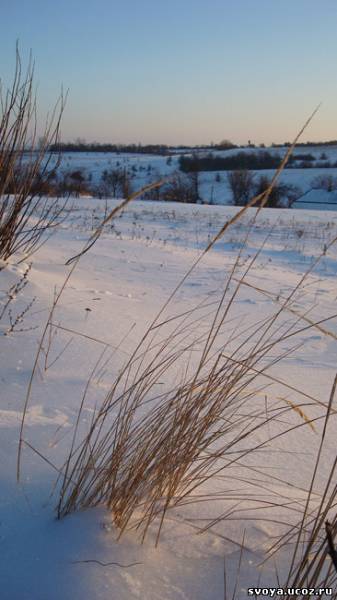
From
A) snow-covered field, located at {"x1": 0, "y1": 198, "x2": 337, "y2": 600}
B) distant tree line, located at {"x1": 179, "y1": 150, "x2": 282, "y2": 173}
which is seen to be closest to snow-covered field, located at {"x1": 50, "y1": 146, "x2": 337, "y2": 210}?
distant tree line, located at {"x1": 179, "y1": 150, "x2": 282, "y2": 173}

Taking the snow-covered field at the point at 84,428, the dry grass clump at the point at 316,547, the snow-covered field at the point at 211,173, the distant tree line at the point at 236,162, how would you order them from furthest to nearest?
the distant tree line at the point at 236,162, the snow-covered field at the point at 211,173, the snow-covered field at the point at 84,428, the dry grass clump at the point at 316,547

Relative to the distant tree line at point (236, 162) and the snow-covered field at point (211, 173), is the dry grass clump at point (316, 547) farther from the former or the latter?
the distant tree line at point (236, 162)

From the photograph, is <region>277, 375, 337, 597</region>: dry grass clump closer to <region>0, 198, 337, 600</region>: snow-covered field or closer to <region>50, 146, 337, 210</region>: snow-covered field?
<region>0, 198, 337, 600</region>: snow-covered field

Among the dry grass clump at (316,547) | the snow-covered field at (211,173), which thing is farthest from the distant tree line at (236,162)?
the dry grass clump at (316,547)

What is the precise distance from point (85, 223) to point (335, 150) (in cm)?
7122

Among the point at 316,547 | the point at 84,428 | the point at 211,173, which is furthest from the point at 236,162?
the point at 316,547

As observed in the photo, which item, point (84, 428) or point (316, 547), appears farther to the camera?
point (84, 428)

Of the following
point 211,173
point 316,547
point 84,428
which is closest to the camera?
point 316,547

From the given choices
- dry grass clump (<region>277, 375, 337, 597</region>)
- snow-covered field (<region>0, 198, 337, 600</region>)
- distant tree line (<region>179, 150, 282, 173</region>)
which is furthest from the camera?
distant tree line (<region>179, 150, 282, 173</region>)

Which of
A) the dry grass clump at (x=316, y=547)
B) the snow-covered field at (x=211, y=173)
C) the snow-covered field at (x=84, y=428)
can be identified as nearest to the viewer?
the dry grass clump at (x=316, y=547)

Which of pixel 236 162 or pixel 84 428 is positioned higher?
pixel 236 162

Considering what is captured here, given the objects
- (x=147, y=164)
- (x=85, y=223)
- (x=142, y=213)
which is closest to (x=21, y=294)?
(x=85, y=223)

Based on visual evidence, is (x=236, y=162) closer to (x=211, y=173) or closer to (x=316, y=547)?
(x=211, y=173)

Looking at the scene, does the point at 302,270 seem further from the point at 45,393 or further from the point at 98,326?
the point at 45,393
